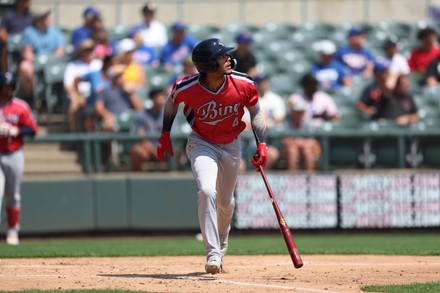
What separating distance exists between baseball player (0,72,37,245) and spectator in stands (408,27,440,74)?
719cm

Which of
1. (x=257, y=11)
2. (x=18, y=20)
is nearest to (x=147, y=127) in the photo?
(x=18, y=20)

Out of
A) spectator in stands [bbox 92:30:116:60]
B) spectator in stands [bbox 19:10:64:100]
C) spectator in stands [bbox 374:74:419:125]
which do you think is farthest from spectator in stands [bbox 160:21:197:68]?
spectator in stands [bbox 374:74:419:125]

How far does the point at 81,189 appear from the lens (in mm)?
13977

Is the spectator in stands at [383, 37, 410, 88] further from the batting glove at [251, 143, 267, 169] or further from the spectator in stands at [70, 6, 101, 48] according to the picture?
the batting glove at [251, 143, 267, 169]

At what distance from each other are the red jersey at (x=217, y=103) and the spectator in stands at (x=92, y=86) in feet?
19.5

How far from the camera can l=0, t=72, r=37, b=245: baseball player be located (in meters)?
12.3

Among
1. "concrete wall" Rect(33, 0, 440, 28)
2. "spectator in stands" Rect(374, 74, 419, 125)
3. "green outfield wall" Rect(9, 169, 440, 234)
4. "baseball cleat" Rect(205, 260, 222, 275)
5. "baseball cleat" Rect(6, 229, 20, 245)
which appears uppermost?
"concrete wall" Rect(33, 0, 440, 28)

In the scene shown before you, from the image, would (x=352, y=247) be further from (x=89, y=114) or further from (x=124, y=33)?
(x=124, y=33)

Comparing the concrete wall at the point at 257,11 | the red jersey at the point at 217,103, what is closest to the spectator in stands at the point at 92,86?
the concrete wall at the point at 257,11

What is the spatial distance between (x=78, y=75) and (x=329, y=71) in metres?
4.06

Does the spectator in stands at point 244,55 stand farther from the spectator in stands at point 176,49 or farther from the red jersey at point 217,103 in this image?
the red jersey at point 217,103

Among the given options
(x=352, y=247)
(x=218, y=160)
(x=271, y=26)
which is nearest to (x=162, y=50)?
(x=271, y=26)

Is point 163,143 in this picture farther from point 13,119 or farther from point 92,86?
point 92,86

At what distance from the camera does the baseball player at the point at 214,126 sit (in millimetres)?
8219
